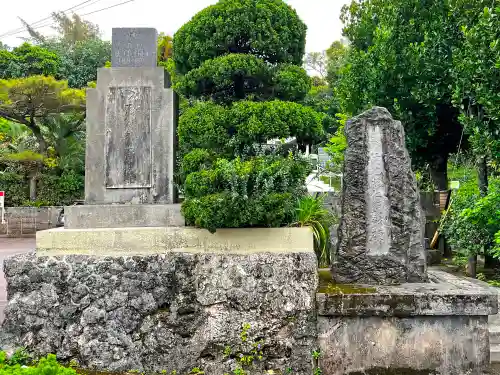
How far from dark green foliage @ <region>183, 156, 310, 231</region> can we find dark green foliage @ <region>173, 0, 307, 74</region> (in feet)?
6.24

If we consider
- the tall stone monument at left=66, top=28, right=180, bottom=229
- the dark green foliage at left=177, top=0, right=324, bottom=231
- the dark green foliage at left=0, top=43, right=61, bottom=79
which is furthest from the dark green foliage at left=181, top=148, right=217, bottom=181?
the dark green foliage at left=0, top=43, right=61, bottom=79

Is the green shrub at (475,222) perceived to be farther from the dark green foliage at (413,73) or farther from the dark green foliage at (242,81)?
the dark green foliage at (242,81)

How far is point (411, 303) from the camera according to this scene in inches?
165

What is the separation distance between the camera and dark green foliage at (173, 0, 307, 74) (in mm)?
5758

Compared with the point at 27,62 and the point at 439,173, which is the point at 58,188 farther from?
the point at 439,173

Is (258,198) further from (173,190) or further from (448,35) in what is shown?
(448,35)

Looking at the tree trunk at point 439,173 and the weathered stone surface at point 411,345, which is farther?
the tree trunk at point 439,173

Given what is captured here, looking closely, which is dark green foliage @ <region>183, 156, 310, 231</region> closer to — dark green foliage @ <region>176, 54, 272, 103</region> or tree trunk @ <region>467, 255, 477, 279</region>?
dark green foliage @ <region>176, 54, 272, 103</region>

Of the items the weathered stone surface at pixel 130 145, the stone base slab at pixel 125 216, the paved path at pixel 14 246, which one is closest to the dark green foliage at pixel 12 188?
the paved path at pixel 14 246

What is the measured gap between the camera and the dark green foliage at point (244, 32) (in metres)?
5.76

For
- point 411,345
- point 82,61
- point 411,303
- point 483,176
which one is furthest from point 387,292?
point 82,61

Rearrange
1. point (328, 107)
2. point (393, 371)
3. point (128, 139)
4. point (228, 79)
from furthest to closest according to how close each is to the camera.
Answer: point (328, 107), point (228, 79), point (128, 139), point (393, 371)

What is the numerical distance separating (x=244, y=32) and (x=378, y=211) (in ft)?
9.47

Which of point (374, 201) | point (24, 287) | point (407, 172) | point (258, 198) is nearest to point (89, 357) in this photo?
point (24, 287)
